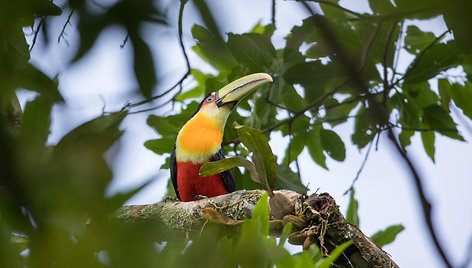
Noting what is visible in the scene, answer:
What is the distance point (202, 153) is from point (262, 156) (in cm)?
146

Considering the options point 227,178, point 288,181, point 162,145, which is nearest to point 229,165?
point 288,181

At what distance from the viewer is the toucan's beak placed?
11.9 feet

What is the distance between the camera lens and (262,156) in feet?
8.03

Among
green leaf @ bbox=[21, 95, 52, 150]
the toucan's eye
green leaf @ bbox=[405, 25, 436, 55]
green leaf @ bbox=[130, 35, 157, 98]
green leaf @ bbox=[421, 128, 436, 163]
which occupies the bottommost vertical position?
green leaf @ bbox=[421, 128, 436, 163]

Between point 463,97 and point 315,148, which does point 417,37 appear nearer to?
point 463,97

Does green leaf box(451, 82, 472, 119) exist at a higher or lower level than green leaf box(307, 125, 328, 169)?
higher

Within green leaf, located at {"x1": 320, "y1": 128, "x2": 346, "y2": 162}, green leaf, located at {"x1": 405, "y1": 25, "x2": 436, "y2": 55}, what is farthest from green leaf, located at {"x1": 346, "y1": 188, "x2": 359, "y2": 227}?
green leaf, located at {"x1": 405, "y1": 25, "x2": 436, "y2": 55}

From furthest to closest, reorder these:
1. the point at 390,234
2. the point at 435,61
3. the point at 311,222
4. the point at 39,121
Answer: the point at 435,61 < the point at 390,234 < the point at 311,222 < the point at 39,121

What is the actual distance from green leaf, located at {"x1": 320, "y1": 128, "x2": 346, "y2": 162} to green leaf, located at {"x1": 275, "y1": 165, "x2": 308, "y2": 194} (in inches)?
21.3

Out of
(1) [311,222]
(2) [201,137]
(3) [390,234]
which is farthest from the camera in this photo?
(2) [201,137]

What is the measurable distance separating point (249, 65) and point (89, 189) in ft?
10.5

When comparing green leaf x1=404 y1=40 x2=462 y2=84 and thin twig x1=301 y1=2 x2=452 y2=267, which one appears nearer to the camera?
thin twig x1=301 y1=2 x2=452 y2=267

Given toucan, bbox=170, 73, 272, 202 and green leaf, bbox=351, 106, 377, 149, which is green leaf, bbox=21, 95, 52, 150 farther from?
green leaf, bbox=351, 106, 377, 149

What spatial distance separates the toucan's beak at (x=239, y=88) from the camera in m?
3.62
